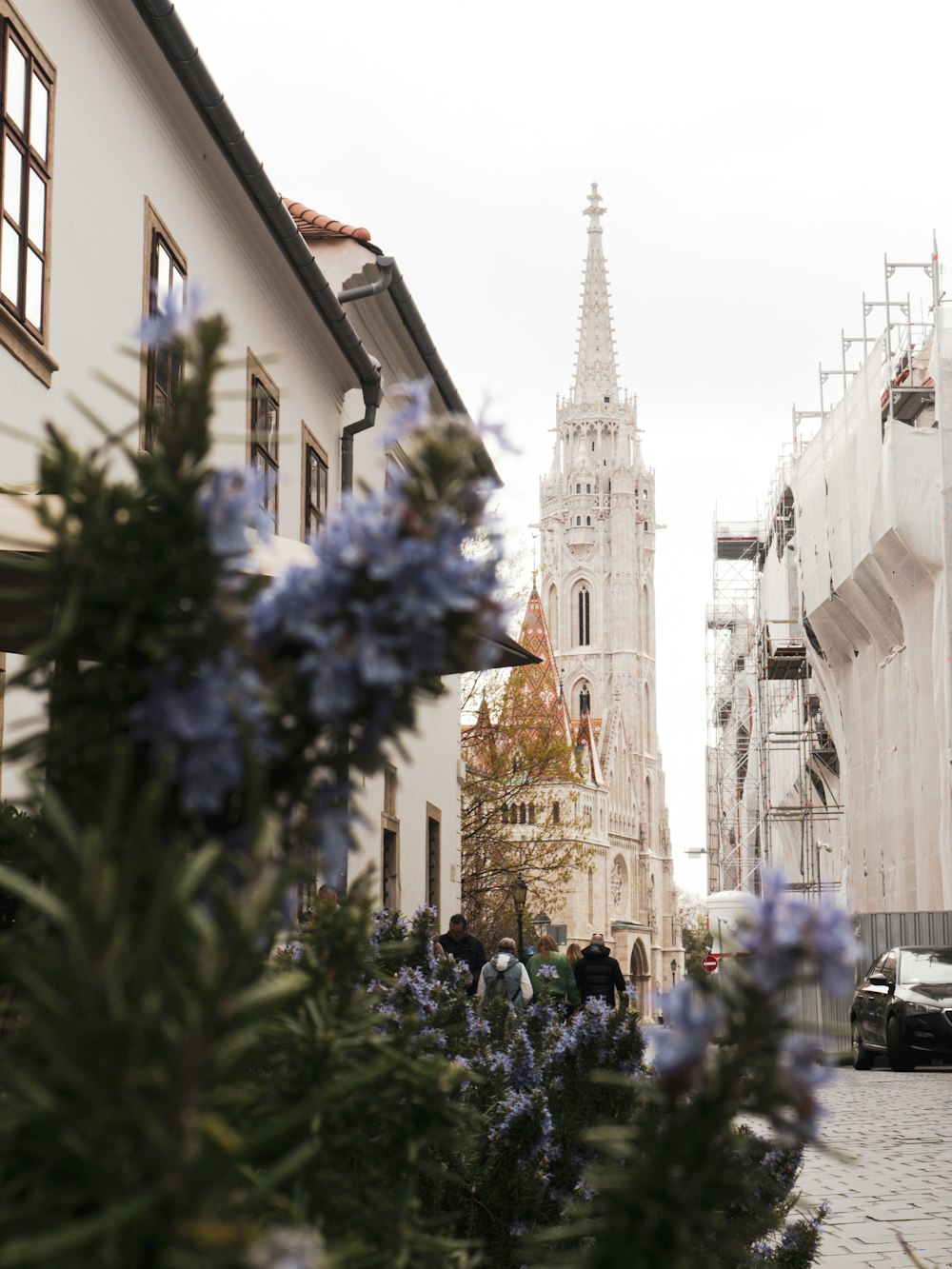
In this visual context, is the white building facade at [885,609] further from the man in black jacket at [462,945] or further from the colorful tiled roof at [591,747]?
the colorful tiled roof at [591,747]

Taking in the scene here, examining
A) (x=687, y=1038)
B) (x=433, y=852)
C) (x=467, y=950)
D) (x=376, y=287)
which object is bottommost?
(x=467, y=950)

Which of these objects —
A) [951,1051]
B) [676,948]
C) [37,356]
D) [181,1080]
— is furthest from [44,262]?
[676,948]

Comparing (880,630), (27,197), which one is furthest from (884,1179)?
(880,630)

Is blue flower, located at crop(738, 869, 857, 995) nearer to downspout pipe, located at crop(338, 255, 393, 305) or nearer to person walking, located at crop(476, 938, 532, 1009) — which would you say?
person walking, located at crop(476, 938, 532, 1009)

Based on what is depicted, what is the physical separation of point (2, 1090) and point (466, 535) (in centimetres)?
127

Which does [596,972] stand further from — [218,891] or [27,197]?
[218,891]

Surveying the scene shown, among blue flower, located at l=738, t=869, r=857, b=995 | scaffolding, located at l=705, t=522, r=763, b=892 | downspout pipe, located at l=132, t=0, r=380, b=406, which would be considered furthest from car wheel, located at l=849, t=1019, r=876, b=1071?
scaffolding, located at l=705, t=522, r=763, b=892

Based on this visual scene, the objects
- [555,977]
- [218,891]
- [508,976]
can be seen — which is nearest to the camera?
[218,891]

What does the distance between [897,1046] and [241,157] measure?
12984 millimetres

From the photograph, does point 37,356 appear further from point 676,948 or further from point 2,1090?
point 676,948

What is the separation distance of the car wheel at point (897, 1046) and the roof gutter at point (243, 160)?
32.6 feet

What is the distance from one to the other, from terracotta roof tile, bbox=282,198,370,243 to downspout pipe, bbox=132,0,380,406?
194cm

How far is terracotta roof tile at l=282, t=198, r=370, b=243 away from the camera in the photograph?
20219mm

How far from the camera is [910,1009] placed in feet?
65.8
